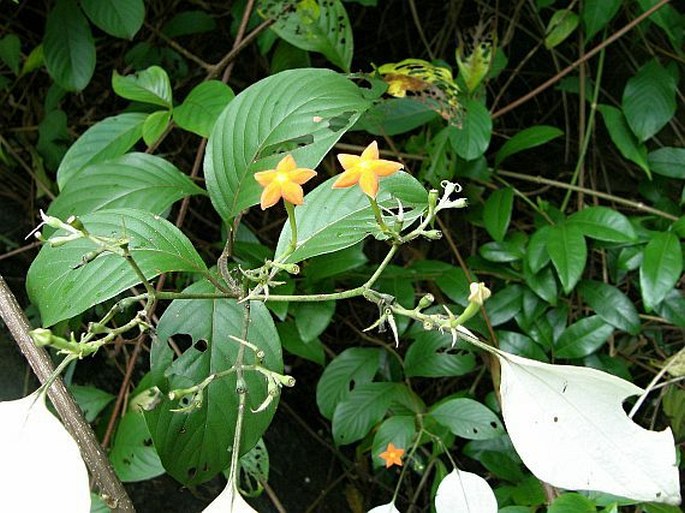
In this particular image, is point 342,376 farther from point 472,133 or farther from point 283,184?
point 283,184

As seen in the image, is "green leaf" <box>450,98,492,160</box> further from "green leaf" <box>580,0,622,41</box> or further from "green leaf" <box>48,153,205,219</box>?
"green leaf" <box>48,153,205,219</box>

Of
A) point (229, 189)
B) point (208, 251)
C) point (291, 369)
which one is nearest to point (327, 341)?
point (291, 369)

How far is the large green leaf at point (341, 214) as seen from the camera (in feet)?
2.25

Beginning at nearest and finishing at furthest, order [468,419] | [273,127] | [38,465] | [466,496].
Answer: [38,465] → [466,496] → [273,127] → [468,419]

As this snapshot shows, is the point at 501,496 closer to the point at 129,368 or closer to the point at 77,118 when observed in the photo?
the point at 129,368

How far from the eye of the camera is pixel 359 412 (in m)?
1.17

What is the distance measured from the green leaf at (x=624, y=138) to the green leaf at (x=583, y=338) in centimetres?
32

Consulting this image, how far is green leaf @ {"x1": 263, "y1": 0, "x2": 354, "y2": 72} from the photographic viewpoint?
1.15 meters

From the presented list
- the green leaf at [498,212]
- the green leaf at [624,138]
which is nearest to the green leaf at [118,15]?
the green leaf at [498,212]

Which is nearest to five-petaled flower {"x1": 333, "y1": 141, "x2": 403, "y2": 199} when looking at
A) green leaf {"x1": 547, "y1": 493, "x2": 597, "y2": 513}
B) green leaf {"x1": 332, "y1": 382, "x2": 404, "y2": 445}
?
green leaf {"x1": 547, "y1": 493, "x2": 597, "y2": 513}

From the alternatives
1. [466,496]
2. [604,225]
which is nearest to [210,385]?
[466,496]

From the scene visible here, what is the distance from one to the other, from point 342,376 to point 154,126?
0.52 m

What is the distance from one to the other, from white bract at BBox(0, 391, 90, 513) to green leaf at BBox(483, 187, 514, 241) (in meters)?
0.92

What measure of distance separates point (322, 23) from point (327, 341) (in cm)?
67
